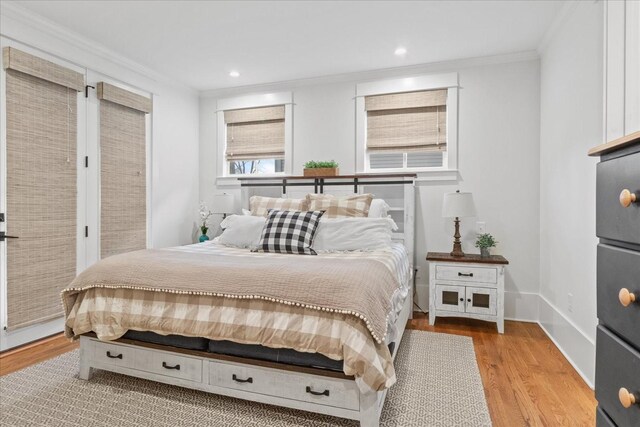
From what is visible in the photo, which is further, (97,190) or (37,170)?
(97,190)

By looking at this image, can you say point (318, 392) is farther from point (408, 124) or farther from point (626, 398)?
point (408, 124)

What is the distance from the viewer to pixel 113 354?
218cm

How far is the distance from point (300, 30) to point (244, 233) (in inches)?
73.4

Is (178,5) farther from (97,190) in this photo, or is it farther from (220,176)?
(220,176)

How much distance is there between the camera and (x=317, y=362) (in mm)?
1770

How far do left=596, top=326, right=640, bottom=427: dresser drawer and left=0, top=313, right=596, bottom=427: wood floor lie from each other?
1174 mm

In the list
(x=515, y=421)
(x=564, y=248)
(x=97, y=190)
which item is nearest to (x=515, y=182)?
(x=564, y=248)

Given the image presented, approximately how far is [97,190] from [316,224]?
7.41ft

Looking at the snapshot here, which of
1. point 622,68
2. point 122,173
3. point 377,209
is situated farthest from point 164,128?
point 622,68

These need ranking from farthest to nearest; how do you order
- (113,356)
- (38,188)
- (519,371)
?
(38,188) < (519,371) < (113,356)

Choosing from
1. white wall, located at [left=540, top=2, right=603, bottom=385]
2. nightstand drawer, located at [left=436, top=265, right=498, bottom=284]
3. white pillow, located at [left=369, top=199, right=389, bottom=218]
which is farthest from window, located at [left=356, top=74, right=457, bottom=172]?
nightstand drawer, located at [left=436, top=265, right=498, bottom=284]

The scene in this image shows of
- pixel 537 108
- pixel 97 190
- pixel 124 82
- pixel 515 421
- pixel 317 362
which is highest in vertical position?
pixel 124 82

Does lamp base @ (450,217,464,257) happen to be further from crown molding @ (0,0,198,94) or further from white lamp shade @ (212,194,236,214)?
crown molding @ (0,0,198,94)

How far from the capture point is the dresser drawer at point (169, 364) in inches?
78.9
